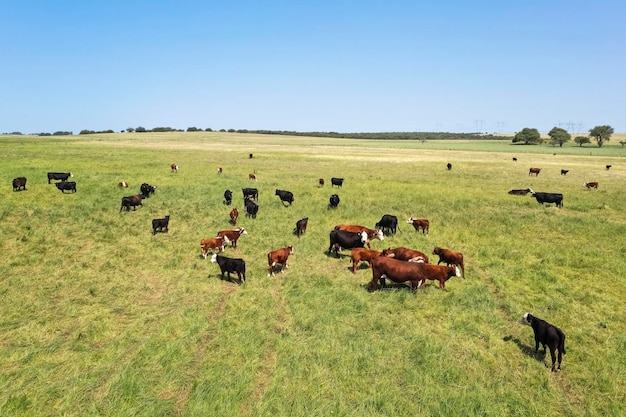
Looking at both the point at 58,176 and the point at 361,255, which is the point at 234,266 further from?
the point at 58,176

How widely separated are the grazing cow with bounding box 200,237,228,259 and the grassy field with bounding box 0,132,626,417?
59cm

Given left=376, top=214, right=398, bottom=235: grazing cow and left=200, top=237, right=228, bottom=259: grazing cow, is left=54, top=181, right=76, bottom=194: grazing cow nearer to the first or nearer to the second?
left=200, top=237, right=228, bottom=259: grazing cow

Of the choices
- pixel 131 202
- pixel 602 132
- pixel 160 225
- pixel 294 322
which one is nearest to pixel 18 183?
pixel 131 202

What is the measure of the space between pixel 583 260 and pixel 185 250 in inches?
641

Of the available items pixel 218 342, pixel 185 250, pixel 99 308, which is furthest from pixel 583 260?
pixel 99 308

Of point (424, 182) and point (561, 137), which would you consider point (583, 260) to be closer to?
point (424, 182)

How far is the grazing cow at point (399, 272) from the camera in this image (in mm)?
11281

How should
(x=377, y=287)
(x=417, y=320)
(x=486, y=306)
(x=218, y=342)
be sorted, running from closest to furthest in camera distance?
(x=218, y=342) < (x=417, y=320) < (x=486, y=306) < (x=377, y=287)

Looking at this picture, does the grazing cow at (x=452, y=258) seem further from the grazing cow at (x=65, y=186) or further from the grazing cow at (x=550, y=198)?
the grazing cow at (x=65, y=186)

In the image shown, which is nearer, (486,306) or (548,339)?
(548,339)

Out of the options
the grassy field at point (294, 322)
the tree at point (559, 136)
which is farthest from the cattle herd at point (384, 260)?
the tree at point (559, 136)

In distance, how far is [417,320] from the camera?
31.6 ft

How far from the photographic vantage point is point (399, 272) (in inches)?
445

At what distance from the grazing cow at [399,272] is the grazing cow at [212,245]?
6.84m
